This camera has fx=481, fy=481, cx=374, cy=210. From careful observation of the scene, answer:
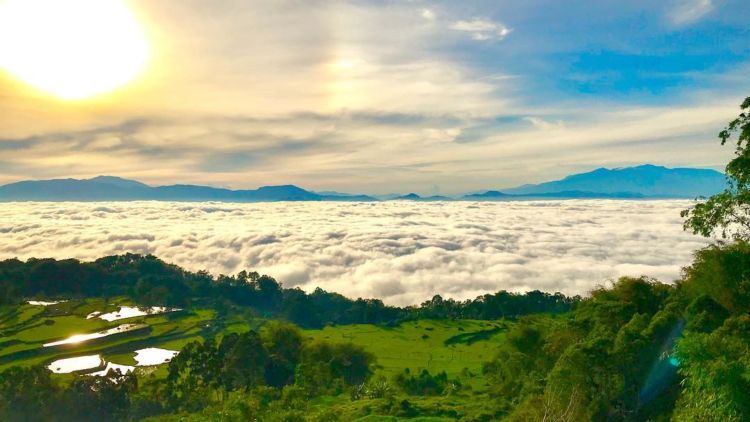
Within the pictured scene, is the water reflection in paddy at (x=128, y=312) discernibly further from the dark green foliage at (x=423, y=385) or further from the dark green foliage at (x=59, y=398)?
the dark green foliage at (x=423, y=385)

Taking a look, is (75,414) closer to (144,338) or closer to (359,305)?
(144,338)

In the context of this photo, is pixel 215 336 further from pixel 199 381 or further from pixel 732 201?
pixel 732 201

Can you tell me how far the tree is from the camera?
2494 centimetres

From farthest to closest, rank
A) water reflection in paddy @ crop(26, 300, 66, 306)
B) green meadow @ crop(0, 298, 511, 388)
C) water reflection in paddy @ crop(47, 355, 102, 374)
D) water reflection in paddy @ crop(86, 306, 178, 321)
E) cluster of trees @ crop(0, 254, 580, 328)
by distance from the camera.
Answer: cluster of trees @ crop(0, 254, 580, 328), water reflection in paddy @ crop(26, 300, 66, 306), water reflection in paddy @ crop(86, 306, 178, 321), green meadow @ crop(0, 298, 511, 388), water reflection in paddy @ crop(47, 355, 102, 374)

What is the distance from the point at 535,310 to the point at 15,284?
192121 millimetres

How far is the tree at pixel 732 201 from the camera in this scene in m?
24.9

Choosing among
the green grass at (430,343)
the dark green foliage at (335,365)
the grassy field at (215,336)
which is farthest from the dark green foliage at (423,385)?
the dark green foliage at (335,365)

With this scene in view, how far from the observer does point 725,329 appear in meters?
29.0

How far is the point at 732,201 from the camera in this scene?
2553 centimetres

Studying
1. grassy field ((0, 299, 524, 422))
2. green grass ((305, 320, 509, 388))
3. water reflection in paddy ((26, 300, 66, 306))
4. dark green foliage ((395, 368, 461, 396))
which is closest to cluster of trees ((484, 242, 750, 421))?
grassy field ((0, 299, 524, 422))

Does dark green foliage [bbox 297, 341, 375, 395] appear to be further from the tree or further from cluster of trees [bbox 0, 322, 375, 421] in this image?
the tree

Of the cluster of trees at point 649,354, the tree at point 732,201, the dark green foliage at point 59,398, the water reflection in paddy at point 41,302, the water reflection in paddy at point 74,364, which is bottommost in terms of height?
the water reflection in paddy at point 74,364

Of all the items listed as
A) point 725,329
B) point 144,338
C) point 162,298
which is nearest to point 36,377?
point 144,338

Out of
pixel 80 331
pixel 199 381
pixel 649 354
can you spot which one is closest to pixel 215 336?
pixel 80 331
